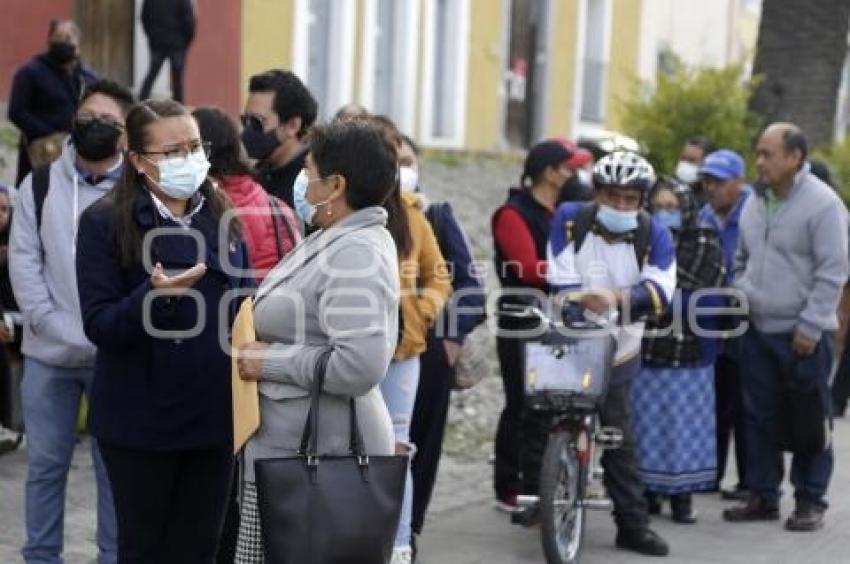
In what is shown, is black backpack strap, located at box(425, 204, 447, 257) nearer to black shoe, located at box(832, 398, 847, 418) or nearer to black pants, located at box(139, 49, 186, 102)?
black shoe, located at box(832, 398, 847, 418)

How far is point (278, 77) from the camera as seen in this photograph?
718cm

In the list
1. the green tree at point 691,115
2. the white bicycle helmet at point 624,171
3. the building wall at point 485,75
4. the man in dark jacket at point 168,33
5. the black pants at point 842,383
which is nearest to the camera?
the white bicycle helmet at point 624,171

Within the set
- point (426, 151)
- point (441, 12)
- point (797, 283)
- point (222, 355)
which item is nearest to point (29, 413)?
point (222, 355)

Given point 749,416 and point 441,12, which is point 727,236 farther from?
point 441,12

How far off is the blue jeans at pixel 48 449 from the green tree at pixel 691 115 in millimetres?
9226

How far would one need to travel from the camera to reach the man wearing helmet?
8.34 m

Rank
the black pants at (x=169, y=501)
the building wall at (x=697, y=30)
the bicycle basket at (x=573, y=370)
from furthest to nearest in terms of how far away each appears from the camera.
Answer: the building wall at (x=697, y=30), the bicycle basket at (x=573, y=370), the black pants at (x=169, y=501)

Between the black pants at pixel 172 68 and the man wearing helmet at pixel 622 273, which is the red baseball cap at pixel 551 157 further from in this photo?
the black pants at pixel 172 68

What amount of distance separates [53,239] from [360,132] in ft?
6.18

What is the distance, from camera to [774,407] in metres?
9.45

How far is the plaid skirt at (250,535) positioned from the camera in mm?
5285

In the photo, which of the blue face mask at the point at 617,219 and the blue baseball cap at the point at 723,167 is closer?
the blue face mask at the point at 617,219

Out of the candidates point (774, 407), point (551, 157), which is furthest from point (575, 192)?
point (774, 407)

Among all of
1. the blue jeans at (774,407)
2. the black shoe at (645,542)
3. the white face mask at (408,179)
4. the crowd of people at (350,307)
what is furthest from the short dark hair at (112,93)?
the blue jeans at (774,407)
